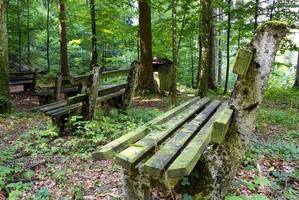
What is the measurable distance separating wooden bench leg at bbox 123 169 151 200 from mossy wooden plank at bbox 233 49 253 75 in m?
1.58

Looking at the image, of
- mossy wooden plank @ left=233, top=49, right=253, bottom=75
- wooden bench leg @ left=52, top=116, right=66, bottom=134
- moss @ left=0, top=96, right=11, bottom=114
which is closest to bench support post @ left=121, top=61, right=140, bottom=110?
wooden bench leg @ left=52, top=116, right=66, bottom=134

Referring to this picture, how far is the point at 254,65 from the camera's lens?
3480mm

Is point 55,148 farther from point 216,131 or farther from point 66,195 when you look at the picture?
point 216,131

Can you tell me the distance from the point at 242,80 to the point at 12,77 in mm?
12639

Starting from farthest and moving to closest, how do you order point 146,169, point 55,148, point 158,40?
point 158,40 < point 55,148 < point 146,169

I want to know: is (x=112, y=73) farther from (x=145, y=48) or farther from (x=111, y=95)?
(x=145, y=48)

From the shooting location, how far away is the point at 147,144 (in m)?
3.42

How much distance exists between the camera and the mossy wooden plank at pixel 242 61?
3.35 m

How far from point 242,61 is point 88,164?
10.1 feet

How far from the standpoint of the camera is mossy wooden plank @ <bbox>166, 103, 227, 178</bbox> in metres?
2.66

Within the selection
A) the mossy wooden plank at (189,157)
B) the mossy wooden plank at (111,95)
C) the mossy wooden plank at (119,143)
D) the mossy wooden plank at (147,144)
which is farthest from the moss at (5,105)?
the mossy wooden plank at (189,157)

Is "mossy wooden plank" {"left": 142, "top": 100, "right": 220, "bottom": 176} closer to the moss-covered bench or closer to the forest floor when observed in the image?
the moss-covered bench

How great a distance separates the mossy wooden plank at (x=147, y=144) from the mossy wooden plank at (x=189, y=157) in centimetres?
37

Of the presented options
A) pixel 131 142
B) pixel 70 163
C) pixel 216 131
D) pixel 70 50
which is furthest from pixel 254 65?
pixel 70 50
